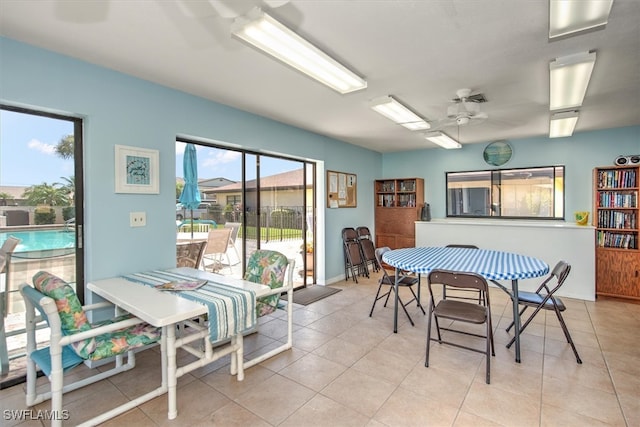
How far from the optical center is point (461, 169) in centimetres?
612

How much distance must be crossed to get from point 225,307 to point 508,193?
5.44 meters

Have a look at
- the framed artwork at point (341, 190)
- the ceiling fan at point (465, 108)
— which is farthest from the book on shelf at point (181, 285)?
the framed artwork at point (341, 190)

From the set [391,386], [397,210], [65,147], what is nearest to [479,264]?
[391,386]

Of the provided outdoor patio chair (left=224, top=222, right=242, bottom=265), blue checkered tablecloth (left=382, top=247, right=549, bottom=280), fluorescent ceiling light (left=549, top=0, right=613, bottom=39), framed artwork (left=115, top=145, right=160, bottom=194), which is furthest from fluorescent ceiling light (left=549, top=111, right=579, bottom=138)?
framed artwork (left=115, top=145, right=160, bottom=194)

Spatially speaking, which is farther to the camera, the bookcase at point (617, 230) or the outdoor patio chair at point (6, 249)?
the bookcase at point (617, 230)

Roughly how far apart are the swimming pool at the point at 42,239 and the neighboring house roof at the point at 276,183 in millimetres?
1378

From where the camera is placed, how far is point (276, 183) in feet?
15.6

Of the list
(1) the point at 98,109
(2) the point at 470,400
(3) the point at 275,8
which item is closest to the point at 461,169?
(2) the point at 470,400

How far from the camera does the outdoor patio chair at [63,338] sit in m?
1.80

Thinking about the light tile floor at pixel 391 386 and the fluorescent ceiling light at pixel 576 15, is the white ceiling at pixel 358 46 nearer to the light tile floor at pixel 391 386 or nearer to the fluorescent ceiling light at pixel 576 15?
the fluorescent ceiling light at pixel 576 15

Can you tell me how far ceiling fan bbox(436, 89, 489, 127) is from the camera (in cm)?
336

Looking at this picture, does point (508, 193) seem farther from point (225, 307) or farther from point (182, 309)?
point (182, 309)

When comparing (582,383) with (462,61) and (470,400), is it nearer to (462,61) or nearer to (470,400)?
(470,400)

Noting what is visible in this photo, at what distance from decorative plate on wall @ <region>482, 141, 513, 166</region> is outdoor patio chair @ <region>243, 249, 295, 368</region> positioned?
4.57m
